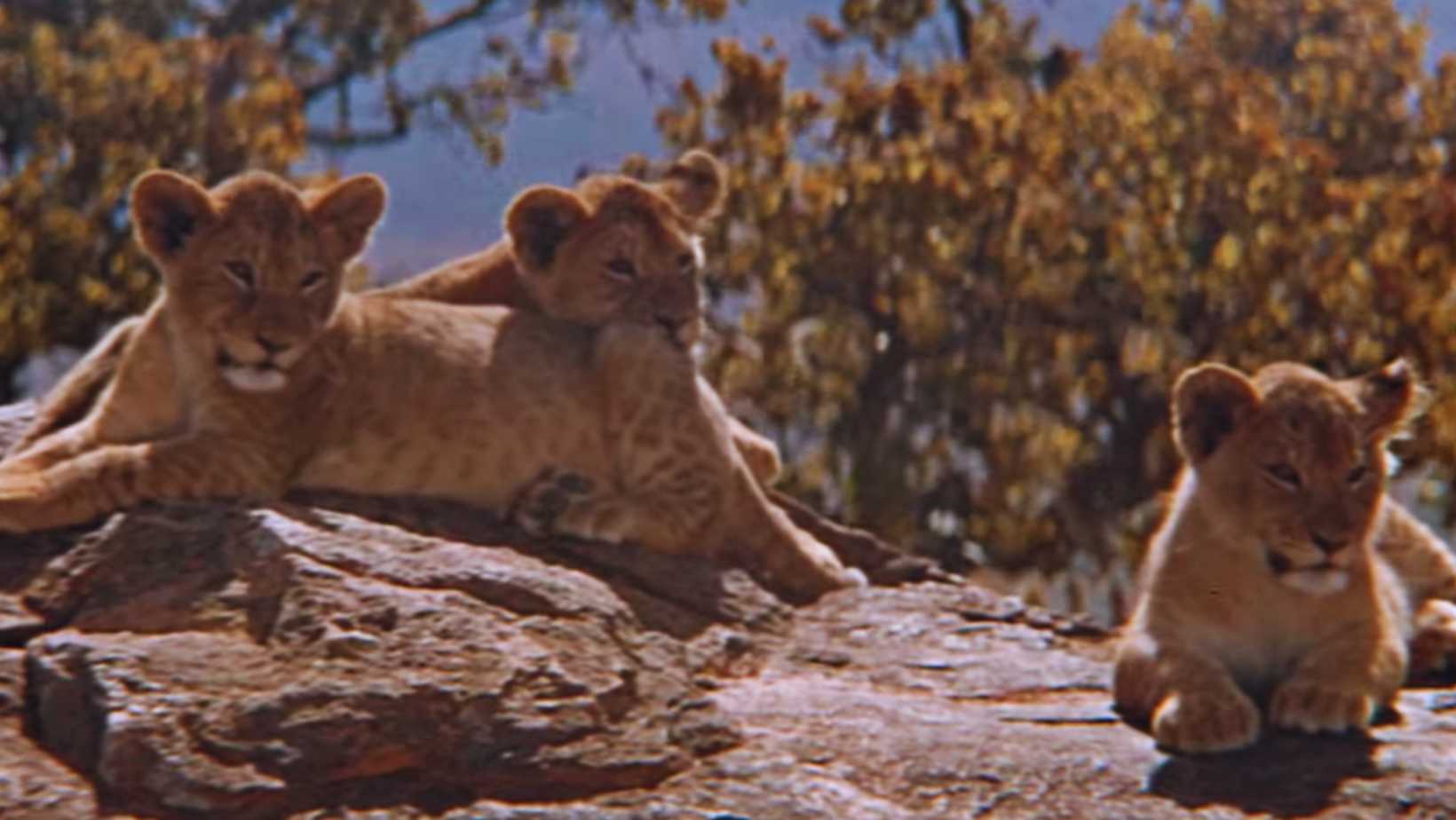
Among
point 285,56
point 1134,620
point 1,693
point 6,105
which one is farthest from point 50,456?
point 285,56

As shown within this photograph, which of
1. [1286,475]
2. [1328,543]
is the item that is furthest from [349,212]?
[1328,543]

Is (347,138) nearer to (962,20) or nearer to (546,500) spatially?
(962,20)

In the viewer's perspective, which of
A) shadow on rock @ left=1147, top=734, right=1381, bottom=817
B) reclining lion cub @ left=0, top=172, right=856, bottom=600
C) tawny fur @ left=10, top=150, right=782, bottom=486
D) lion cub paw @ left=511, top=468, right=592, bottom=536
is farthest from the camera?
tawny fur @ left=10, top=150, right=782, bottom=486

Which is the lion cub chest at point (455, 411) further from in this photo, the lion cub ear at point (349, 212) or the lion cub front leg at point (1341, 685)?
the lion cub front leg at point (1341, 685)

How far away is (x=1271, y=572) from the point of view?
5.60 metres

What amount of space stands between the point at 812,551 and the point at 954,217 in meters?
7.02

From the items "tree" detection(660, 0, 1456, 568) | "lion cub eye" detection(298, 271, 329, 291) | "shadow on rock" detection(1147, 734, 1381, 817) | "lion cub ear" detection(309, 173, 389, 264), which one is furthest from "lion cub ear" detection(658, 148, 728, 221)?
"tree" detection(660, 0, 1456, 568)

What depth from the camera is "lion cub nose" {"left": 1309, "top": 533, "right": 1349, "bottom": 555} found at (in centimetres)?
545

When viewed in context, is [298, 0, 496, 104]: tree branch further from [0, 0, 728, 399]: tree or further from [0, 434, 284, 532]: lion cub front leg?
[0, 434, 284, 532]: lion cub front leg

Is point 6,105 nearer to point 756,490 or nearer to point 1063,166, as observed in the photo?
point 1063,166

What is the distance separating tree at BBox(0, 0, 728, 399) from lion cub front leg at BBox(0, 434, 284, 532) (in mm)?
8703

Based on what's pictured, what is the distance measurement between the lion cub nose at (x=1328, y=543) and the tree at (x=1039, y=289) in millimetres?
7352

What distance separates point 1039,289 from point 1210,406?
8039mm

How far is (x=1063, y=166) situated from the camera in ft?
46.8
